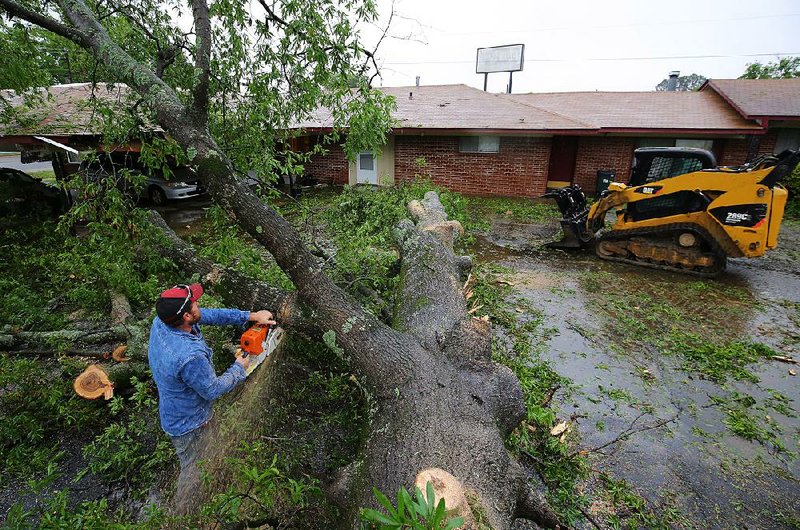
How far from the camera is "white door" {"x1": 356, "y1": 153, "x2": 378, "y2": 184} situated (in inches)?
595

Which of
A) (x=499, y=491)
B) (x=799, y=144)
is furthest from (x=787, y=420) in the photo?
(x=799, y=144)

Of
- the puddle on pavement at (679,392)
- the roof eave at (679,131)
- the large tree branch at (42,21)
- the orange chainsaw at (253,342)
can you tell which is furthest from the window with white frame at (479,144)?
the orange chainsaw at (253,342)

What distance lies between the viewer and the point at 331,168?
15781mm

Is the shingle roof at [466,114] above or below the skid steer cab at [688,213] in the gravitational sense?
above

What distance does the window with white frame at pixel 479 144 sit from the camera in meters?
13.5

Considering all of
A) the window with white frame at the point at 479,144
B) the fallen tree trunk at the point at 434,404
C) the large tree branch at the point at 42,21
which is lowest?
the fallen tree trunk at the point at 434,404

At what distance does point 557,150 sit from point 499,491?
13999mm

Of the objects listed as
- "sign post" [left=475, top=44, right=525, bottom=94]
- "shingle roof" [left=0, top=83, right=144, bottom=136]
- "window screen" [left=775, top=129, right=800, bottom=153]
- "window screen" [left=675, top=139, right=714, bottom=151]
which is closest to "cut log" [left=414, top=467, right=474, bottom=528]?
"shingle roof" [left=0, top=83, right=144, bottom=136]

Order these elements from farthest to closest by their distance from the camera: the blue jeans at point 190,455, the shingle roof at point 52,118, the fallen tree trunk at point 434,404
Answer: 1. the shingle roof at point 52,118
2. the blue jeans at point 190,455
3. the fallen tree trunk at point 434,404

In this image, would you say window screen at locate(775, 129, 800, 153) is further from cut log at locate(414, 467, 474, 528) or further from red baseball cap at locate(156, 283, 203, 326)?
red baseball cap at locate(156, 283, 203, 326)

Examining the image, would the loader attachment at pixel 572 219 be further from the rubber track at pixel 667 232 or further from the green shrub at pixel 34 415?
the green shrub at pixel 34 415

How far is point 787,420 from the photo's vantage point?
3.65 metres

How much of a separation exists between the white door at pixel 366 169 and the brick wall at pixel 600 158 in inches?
287

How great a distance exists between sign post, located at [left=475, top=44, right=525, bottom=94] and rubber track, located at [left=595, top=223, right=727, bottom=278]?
16838mm
